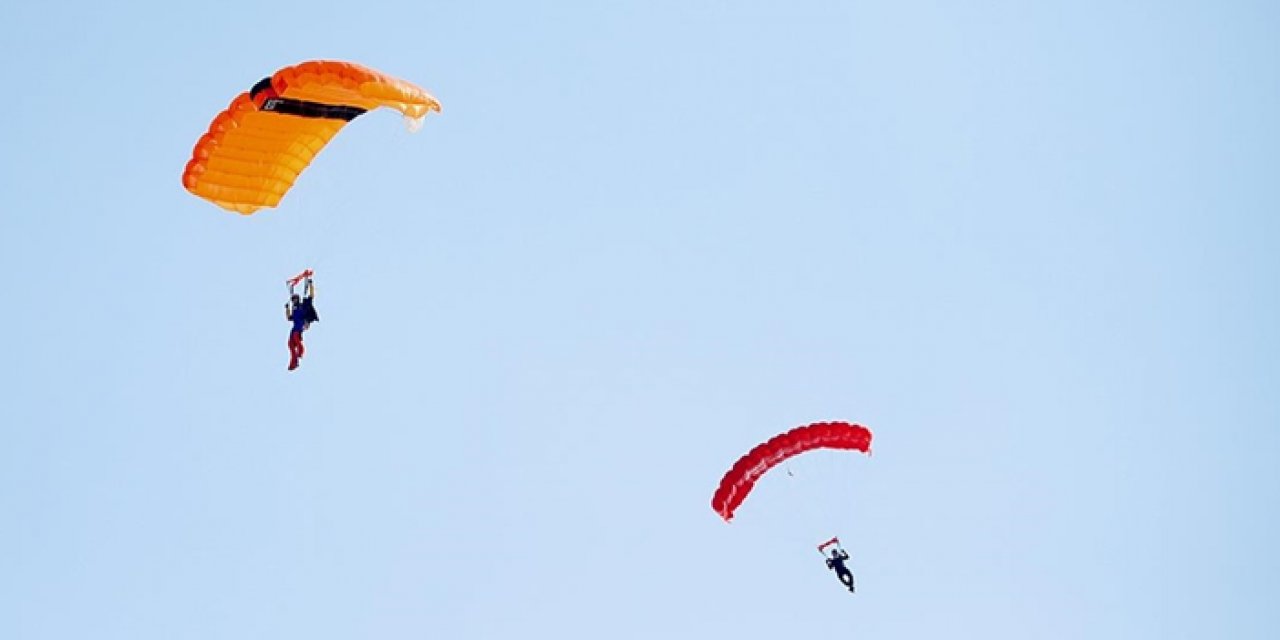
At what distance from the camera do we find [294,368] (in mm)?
41625

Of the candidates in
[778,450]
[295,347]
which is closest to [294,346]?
[295,347]

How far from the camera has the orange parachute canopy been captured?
38625mm

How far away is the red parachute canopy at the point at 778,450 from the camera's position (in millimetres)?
42812

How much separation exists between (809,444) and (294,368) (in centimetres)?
814

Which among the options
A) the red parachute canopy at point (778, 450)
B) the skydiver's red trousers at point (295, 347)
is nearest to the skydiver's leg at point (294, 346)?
the skydiver's red trousers at point (295, 347)

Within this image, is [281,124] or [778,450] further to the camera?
[778,450]

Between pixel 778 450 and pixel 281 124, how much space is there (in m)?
9.36

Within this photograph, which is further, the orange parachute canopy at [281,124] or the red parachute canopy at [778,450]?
the red parachute canopy at [778,450]

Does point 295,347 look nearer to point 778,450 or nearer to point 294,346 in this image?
point 294,346

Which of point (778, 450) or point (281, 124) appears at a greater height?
point (281, 124)

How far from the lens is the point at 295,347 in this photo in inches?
1647

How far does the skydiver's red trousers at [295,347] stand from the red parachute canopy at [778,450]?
6948mm

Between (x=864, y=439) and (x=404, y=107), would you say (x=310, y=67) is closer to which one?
(x=404, y=107)

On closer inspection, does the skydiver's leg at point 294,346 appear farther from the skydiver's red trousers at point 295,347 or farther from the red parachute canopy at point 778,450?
the red parachute canopy at point 778,450
